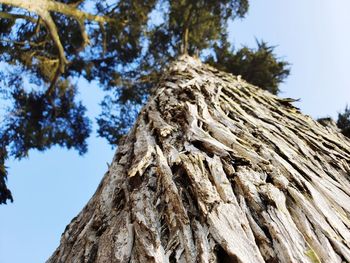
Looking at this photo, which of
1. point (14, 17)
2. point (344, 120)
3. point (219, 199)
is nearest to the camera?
point (219, 199)

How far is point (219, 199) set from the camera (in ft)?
3.97

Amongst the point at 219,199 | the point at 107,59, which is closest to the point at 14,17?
the point at 107,59

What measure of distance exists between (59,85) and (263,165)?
931 centimetres

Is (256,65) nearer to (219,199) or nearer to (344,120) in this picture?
(344,120)

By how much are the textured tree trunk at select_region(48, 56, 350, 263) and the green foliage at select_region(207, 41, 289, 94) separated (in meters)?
6.54

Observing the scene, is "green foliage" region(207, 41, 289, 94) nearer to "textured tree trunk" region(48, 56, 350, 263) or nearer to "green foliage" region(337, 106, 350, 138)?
"green foliage" region(337, 106, 350, 138)

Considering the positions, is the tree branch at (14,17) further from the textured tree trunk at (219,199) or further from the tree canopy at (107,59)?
the textured tree trunk at (219,199)

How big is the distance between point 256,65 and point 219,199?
25.3 feet

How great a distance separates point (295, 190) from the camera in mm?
1296

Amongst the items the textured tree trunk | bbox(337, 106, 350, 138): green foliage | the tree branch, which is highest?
the tree branch

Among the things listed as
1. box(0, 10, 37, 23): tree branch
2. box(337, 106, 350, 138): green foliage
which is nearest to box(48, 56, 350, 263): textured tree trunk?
box(337, 106, 350, 138): green foliage

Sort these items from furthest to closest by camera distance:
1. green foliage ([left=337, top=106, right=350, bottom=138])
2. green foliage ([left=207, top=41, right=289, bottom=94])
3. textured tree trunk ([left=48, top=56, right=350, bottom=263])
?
green foliage ([left=207, top=41, right=289, bottom=94]) < green foliage ([left=337, top=106, right=350, bottom=138]) < textured tree trunk ([left=48, top=56, right=350, bottom=263])

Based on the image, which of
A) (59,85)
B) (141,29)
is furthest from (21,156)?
(141,29)

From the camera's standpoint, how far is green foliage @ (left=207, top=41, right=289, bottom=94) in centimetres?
855
